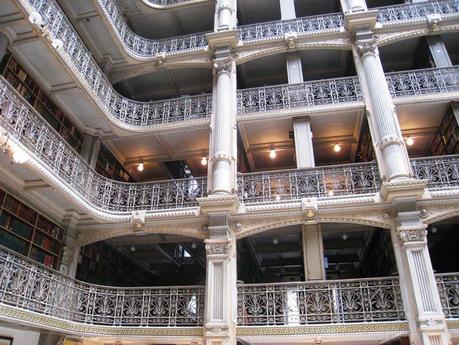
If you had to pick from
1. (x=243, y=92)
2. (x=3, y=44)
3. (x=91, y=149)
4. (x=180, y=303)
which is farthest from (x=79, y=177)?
(x=243, y=92)

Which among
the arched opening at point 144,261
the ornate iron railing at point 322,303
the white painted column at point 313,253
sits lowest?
the ornate iron railing at point 322,303

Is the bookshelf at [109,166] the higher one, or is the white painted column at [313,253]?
the bookshelf at [109,166]

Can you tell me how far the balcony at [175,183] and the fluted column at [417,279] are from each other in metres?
1.08

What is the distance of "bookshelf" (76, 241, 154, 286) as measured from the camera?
33.0ft

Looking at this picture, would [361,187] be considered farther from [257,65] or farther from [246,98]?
[257,65]

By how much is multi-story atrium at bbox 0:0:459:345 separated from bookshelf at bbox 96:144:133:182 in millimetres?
95

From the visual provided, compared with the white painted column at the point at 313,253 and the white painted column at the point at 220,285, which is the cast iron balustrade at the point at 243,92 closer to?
the white painted column at the point at 313,253

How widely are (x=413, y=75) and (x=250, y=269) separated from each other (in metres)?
7.13

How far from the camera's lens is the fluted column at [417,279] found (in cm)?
683

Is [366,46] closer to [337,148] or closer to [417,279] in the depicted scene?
[337,148]

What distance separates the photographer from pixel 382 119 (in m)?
9.16

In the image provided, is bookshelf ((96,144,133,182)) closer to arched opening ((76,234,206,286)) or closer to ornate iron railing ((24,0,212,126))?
ornate iron railing ((24,0,212,126))

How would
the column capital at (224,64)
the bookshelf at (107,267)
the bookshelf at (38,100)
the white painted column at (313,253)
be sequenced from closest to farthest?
1. the white painted column at (313,253)
2. the bookshelf at (38,100)
3. the bookshelf at (107,267)
4. the column capital at (224,64)

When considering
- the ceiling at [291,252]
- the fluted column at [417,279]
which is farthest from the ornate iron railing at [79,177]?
the fluted column at [417,279]
